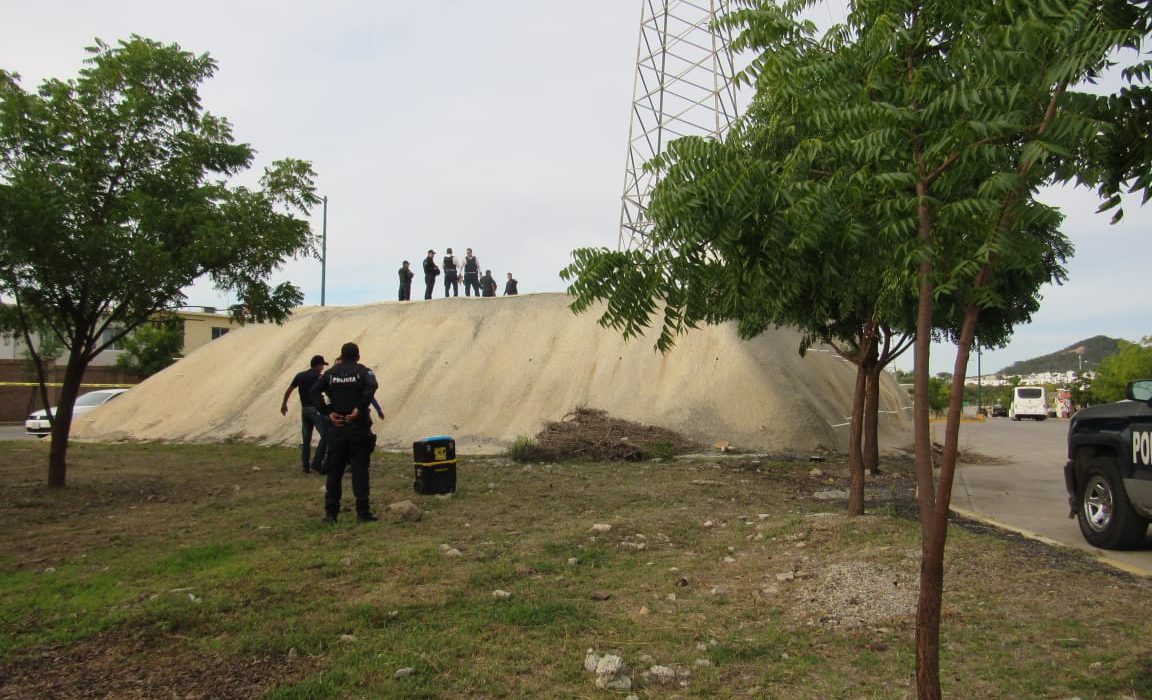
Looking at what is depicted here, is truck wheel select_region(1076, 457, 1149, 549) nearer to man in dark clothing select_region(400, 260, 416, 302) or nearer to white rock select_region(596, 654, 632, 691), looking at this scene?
white rock select_region(596, 654, 632, 691)

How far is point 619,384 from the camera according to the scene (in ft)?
67.8

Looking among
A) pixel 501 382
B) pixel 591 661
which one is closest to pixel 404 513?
pixel 591 661

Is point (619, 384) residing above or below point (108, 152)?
below

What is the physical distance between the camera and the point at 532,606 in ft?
18.2

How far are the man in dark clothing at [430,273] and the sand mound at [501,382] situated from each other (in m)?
0.50

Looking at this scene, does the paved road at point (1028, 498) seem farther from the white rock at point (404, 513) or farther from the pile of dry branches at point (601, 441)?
the white rock at point (404, 513)

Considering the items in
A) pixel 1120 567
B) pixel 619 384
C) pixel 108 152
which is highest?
pixel 108 152

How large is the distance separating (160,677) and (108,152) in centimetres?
918

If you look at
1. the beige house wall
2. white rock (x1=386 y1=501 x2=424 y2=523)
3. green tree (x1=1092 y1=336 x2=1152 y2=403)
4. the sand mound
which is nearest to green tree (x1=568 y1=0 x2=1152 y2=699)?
white rock (x1=386 y1=501 x2=424 y2=523)

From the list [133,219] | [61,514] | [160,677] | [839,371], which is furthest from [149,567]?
[839,371]

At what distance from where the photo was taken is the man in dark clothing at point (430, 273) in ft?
83.0

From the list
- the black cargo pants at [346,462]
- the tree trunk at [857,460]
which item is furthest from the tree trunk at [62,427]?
the tree trunk at [857,460]

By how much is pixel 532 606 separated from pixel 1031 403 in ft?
190

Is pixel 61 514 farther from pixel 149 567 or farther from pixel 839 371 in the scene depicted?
pixel 839 371
